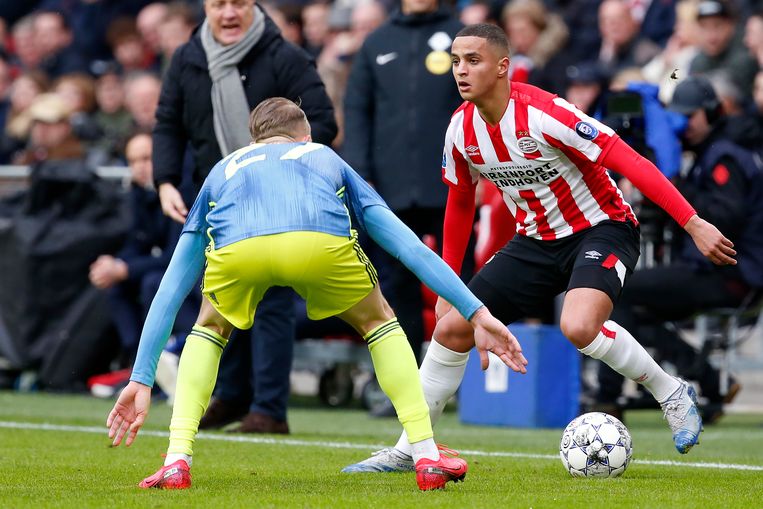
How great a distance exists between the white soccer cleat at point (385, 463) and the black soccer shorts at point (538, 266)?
79 centimetres

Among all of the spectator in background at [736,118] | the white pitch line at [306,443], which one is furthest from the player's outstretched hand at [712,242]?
the spectator in background at [736,118]

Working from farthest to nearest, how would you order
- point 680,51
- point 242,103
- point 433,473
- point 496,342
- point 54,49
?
point 54,49 < point 680,51 < point 242,103 < point 433,473 < point 496,342

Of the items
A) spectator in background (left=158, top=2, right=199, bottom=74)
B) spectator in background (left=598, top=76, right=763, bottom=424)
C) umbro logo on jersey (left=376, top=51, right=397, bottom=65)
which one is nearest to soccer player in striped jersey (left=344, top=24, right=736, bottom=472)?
spectator in background (left=598, top=76, right=763, bottom=424)

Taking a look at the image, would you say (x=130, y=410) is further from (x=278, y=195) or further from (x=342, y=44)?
(x=342, y=44)

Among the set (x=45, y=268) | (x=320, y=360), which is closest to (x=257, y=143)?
(x=320, y=360)

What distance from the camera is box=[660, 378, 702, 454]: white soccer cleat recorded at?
21.4 feet

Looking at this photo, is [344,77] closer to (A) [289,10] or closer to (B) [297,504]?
(A) [289,10]

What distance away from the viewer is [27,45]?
755 inches

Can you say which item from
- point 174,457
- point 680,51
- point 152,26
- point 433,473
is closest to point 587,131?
point 433,473

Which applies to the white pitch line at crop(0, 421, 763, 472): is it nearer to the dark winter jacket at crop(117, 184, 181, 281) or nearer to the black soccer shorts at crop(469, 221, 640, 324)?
the black soccer shorts at crop(469, 221, 640, 324)

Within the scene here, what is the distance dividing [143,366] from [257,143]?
102cm

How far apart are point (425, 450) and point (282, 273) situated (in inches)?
33.5

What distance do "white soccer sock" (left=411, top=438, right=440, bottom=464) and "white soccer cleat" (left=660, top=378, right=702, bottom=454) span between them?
1490mm

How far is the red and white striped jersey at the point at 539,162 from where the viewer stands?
643cm
